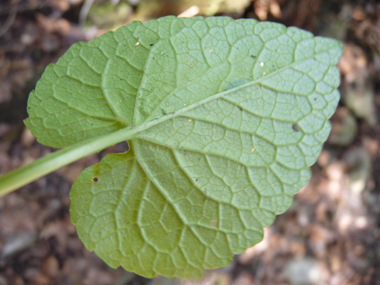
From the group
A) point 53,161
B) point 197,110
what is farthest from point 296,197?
point 53,161

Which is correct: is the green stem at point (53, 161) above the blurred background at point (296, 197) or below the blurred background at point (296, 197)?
above

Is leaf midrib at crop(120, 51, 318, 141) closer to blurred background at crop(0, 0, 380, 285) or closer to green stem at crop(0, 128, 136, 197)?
green stem at crop(0, 128, 136, 197)

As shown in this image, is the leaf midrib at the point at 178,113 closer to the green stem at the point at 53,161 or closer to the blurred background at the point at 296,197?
the green stem at the point at 53,161

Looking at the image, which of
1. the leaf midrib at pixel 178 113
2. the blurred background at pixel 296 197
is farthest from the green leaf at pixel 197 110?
the blurred background at pixel 296 197

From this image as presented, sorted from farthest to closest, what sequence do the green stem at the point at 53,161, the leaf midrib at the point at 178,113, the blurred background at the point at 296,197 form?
1. the blurred background at the point at 296,197
2. the leaf midrib at the point at 178,113
3. the green stem at the point at 53,161

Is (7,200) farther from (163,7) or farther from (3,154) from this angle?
(163,7)

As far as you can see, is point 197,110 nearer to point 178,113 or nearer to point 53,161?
point 178,113
